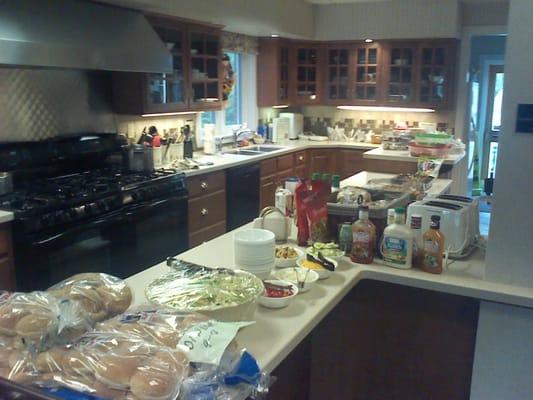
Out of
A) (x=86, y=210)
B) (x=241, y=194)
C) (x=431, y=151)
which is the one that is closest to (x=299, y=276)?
(x=86, y=210)

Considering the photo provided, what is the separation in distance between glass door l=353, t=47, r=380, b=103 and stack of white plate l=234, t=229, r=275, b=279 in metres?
4.58

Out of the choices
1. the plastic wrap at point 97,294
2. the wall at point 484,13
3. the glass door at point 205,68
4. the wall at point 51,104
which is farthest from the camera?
the wall at point 484,13

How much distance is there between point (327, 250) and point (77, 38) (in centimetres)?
207

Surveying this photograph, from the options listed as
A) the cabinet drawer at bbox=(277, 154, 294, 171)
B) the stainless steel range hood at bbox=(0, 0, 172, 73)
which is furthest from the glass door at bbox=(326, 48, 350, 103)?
the stainless steel range hood at bbox=(0, 0, 172, 73)

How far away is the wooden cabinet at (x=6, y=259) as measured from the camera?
2.63m

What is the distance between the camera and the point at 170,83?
423cm

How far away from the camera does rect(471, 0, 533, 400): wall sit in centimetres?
173

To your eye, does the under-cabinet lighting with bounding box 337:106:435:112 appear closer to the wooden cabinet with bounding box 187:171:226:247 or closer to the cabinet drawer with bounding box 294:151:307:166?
the cabinet drawer with bounding box 294:151:307:166

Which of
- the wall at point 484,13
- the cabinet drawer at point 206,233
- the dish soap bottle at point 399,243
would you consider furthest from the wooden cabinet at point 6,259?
the wall at point 484,13

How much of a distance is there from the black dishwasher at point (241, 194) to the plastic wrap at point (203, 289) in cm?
297

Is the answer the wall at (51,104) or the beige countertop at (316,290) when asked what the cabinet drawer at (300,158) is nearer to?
the wall at (51,104)

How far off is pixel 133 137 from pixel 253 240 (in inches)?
112

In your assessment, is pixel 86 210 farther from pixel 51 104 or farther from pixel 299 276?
pixel 299 276

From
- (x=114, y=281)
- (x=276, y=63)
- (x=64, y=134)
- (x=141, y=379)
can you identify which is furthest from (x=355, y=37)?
(x=141, y=379)
